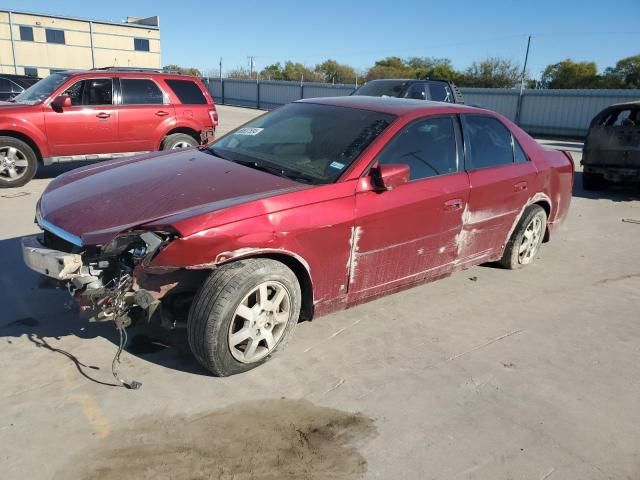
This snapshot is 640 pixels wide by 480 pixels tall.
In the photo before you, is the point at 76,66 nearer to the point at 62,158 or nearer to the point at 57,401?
the point at 62,158

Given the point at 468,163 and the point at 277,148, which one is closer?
the point at 277,148

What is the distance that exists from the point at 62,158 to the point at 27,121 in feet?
2.39

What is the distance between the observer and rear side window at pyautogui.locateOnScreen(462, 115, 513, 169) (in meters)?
4.57

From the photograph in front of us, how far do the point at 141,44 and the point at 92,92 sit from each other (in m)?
47.9

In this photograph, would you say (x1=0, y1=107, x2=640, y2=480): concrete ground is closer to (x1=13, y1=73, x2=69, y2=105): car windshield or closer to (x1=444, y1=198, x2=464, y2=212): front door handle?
(x1=444, y1=198, x2=464, y2=212): front door handle

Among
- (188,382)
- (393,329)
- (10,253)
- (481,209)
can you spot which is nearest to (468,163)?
(481,209)

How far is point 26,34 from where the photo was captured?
44656mm

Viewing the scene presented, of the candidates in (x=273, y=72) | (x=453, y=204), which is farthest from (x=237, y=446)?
(x=273, y=72)

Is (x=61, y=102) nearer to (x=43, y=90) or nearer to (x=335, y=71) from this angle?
(x=43, y=90)

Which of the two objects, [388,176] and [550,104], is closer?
[388,176]

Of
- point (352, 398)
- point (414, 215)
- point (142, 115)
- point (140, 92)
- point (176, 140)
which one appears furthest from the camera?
point (176, 140)

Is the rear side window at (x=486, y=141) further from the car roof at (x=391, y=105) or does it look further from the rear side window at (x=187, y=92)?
the rear side window at (x=187, y=92)

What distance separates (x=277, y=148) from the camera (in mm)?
4188

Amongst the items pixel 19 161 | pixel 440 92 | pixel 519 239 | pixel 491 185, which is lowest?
pixel 519 239
